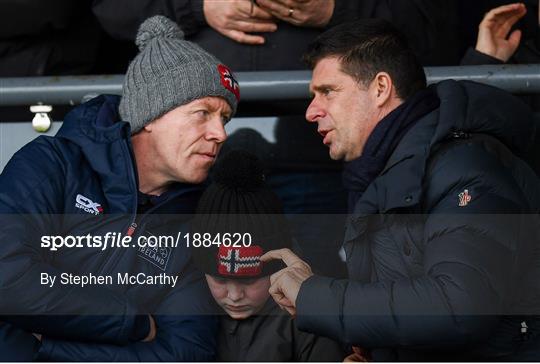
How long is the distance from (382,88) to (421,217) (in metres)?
0.45

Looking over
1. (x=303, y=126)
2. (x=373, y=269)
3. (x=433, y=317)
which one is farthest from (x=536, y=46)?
(x=433, y=317)

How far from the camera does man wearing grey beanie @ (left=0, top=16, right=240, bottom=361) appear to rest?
2.78 metres

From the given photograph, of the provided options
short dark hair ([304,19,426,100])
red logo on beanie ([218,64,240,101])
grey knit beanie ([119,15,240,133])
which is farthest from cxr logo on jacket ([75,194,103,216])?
short dark hair ([304,19,426,100])

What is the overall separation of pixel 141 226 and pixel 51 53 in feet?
3.25

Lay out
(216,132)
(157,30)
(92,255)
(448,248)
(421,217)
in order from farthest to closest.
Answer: (157,30) < (216,132) < (92,255) < (421,217) < (448,248)

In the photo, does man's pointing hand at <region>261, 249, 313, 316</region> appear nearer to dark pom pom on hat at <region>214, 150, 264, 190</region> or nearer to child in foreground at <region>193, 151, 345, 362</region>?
child in foreground at <region>193, 151, 345, 362</region>

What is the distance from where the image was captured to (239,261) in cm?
294

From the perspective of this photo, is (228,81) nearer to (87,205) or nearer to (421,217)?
(87,205)

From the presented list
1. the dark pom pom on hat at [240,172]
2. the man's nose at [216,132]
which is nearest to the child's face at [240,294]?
the dark pom pom on hat at [240,172]

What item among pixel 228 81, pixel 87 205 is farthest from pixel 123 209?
pixel 228 81

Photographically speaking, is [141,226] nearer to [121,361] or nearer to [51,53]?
[121,361]

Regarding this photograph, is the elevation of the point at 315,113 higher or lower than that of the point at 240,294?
higher

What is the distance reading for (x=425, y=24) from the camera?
12.0 ft

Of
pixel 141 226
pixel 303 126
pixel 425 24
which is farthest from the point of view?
pixel 425 24
